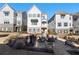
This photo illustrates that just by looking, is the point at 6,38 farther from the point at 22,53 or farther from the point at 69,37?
the point at 69,37

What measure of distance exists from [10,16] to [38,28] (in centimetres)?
86

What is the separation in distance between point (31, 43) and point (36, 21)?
68 cm

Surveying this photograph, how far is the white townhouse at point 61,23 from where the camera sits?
12.5 metres

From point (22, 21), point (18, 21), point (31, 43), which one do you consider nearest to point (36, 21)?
point (22, 21)

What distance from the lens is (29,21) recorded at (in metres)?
12.7

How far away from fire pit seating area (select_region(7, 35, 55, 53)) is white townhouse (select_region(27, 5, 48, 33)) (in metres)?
0.24

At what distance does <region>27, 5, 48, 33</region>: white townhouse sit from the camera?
12.5 m

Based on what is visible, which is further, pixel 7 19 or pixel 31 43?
pixel 7 19

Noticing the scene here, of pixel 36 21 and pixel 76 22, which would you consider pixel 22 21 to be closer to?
pixel 36 21

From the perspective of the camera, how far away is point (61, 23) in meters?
12.7

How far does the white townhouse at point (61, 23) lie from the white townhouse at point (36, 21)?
20cm

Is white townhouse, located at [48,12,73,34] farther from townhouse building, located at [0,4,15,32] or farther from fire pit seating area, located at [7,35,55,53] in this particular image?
townhouse building, located at [0,4,15,32]
